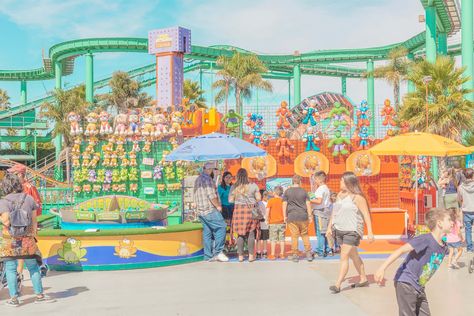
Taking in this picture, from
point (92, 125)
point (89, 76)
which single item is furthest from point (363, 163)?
point (89, 76)

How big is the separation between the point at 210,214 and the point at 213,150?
45.3 inches

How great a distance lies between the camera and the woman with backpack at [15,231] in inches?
240

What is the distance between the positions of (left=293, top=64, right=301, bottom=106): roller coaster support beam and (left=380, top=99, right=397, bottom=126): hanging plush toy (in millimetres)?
30939

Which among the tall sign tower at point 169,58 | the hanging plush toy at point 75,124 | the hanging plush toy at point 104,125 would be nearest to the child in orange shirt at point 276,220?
the hanging plush toy at point 104,125

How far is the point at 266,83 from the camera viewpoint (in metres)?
36.1

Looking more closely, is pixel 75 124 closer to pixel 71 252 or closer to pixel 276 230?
pixel 71 252

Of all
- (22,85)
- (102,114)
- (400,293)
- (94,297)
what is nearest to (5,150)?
(22,85)

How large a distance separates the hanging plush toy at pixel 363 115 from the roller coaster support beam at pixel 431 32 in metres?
14.5

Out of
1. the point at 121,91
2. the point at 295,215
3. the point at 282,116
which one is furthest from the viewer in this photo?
the point at 121,91

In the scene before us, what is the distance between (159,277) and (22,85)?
4799cm

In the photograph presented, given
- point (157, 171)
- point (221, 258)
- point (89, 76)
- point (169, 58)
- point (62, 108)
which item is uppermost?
point (89, 76)

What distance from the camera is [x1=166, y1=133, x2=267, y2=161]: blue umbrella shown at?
9.38 metres

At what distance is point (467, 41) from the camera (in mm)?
22250

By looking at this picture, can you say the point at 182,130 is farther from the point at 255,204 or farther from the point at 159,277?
the point at 159,277
